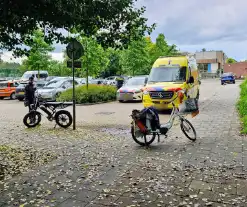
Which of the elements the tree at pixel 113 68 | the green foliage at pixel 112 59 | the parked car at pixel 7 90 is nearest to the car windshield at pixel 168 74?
the green foliage at pixel 112 59

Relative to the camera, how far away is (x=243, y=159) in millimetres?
6363

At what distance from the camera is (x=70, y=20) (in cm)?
530

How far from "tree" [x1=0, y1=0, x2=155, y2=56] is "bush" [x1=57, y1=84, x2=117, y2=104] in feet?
42.4

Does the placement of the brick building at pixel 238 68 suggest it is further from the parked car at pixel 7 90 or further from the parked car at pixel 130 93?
the parked car at pixel 7 90

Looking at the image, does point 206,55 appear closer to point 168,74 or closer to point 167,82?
point 168,74

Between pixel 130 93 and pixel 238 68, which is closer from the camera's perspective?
pixel 130 93

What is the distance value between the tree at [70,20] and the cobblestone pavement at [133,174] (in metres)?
2.51

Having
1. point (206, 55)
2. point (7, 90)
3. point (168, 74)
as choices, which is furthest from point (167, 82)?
point (206, 55)

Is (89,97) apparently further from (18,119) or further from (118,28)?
(118,28)

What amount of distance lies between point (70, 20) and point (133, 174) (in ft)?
9.57

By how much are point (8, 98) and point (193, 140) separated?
21240 millimetres

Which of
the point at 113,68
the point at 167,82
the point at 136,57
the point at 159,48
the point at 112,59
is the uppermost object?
the point at 159,48

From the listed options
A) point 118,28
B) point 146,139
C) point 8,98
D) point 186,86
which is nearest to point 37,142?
point 146,139

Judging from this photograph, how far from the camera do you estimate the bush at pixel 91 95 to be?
1948 cm
